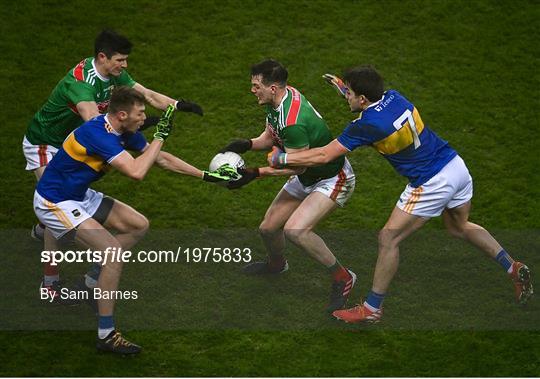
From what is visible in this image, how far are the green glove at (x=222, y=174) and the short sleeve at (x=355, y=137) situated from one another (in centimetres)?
122

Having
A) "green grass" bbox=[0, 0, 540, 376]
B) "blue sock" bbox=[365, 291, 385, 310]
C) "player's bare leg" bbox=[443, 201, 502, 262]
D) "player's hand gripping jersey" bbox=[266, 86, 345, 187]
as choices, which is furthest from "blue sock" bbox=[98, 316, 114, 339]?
"player's bare leg" bbox=[443, 201, 502, 262]

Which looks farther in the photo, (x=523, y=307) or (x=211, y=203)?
(x=211, y=203)

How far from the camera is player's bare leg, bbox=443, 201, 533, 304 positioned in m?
11.7

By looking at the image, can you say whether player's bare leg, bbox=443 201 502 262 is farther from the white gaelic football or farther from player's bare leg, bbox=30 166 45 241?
player's bare leg, bbox=30 166 45 241

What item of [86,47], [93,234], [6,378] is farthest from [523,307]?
[86,47]

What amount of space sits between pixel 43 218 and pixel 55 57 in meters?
5.67

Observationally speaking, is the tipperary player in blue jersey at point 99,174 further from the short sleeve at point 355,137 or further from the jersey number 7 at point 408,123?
the jersey number 7 at point 408,123

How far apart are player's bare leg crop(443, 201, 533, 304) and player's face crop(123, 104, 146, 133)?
3.41m

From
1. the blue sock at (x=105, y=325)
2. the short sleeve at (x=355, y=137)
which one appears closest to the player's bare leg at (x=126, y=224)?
the blue sock at (x=105, y=325)

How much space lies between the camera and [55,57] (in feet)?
53.0

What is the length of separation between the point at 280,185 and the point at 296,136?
272 cm

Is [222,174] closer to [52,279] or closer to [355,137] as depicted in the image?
[355,137]

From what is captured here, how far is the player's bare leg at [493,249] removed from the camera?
11.7 metres

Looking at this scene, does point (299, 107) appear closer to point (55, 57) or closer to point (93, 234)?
point (93, 234)
